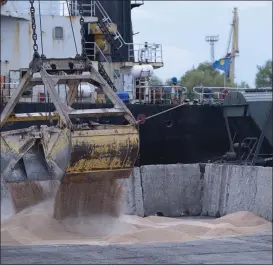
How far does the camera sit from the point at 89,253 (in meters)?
12.5

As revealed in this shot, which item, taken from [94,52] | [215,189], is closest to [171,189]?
[215,189]

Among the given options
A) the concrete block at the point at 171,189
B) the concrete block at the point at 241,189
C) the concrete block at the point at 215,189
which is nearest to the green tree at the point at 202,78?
the concrete block at the point at 171,189

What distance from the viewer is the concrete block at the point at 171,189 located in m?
20.8

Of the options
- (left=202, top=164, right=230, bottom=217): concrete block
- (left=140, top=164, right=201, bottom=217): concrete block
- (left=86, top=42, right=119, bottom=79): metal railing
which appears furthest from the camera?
(left=86, top=42, right=119, bottom=79): metal railing

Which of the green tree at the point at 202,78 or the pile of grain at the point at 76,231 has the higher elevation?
the green tree at the point at 202,78

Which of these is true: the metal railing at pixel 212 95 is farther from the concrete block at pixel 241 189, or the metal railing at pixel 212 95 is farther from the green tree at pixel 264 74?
the green tree at pixel 264 74

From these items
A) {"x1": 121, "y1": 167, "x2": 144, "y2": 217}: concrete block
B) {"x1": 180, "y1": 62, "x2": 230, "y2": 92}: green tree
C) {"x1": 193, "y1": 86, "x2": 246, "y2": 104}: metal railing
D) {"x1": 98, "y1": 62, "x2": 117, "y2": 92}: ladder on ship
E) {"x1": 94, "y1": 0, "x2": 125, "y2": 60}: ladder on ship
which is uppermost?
{"x1": 94, "y1": 0, "x2": 125, "y2": 60}: ladder on ship

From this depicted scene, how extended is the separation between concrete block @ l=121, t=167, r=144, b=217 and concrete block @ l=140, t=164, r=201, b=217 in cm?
16

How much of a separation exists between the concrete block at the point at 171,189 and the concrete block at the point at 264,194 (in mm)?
2825

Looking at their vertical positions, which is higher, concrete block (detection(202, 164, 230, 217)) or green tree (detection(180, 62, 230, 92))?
green tree (detection(180, 62, 230, 92))

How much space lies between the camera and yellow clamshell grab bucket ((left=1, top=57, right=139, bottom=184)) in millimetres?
13578

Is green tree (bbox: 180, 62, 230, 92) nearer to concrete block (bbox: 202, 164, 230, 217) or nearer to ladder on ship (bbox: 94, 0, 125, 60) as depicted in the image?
ladder on ship (bbox: 94, 0, 125, 60)

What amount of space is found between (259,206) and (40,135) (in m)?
6.08

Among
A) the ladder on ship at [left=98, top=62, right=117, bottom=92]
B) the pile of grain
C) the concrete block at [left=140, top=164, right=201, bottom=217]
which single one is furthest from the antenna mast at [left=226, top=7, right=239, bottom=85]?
the pile of grain
